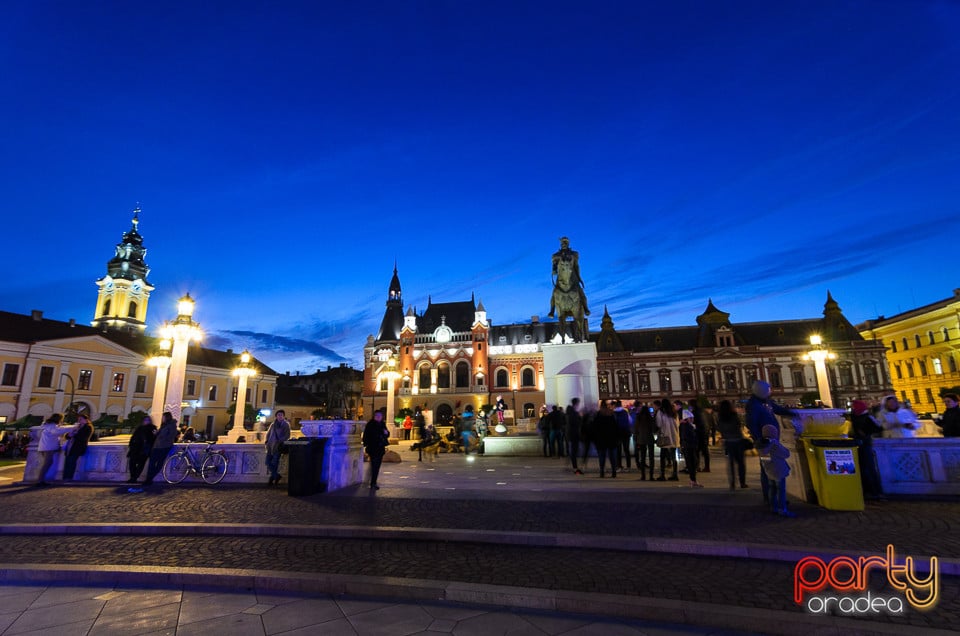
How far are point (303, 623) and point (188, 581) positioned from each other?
6.15 feet

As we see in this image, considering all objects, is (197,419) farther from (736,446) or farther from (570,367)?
(736,446)

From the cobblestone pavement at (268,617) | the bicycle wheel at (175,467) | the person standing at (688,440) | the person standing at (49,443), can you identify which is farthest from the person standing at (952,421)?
the person standing at (49,443)

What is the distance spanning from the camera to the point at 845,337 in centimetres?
5306

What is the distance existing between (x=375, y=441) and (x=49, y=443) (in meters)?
8.28

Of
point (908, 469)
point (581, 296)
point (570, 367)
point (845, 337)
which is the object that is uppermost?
point (845, 337)

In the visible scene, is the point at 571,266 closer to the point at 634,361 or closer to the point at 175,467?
the point at 175,467

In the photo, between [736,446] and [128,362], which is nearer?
[736,446]

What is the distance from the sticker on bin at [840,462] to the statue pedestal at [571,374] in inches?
383

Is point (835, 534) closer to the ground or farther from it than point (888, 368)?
closer to the ground

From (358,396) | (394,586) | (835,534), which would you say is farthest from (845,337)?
(358,396)

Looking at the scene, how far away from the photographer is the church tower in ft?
245

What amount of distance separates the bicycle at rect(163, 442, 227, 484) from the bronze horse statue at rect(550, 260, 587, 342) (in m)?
12.2

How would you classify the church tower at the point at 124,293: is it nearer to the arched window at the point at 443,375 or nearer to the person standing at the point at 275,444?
the arched window at the point at 443,375

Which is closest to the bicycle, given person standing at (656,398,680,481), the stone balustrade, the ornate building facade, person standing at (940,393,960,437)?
the stone balustrade
